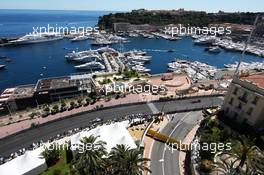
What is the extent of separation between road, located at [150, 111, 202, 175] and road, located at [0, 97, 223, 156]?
6.77 metres

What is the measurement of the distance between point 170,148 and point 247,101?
2333cm

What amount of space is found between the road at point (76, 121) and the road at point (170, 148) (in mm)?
6772

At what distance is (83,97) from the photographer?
97625 millimetres

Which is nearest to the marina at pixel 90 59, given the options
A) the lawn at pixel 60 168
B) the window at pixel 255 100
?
the lawn at pixel 60 168

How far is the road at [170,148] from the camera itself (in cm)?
5585

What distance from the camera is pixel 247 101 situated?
6378cm

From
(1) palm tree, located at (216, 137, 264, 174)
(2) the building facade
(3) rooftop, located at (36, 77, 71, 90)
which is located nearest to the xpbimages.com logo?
(3) rooftop, located at (36, 77, 71, 90)

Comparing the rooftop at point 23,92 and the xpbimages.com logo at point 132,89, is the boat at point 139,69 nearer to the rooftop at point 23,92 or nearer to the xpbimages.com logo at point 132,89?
the xpbimages.com logo at point 132,89

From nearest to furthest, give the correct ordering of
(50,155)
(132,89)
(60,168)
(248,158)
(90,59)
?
(248,158) < (60,168) < (50,155) < (132,89) < (90,59)

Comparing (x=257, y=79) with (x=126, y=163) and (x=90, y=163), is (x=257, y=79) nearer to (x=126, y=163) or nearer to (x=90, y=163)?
(x=126, y=163)

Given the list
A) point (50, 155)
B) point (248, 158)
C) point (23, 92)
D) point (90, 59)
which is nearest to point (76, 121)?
point (50, 155)

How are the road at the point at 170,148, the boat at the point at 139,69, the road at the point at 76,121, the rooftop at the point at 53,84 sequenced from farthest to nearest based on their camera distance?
the boat at the point at 139,69 < the rooftop at the point at 53,84 < the road at the point at 76,121 < the road at the point at 170,148

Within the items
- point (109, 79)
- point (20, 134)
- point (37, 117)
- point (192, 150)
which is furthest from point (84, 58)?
point (192, 150)

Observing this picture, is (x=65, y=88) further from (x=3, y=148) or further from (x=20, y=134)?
(x=3, y=148)
